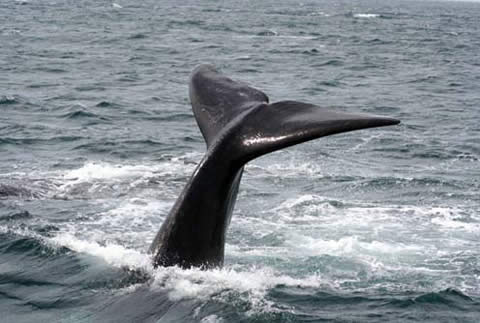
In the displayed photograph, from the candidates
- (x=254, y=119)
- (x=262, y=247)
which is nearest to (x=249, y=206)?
(x=262, y=247)

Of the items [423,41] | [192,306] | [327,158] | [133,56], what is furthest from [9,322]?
[423,41]

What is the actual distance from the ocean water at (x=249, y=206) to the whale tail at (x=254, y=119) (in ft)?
4.39

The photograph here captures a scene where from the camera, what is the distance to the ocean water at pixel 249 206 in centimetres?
810

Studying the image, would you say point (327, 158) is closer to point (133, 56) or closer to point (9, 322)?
point (9, 322)

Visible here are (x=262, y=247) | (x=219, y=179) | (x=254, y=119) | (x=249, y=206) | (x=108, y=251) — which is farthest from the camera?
(x=249, y=206)

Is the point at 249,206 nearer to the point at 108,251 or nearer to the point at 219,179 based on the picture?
the point at 108,251

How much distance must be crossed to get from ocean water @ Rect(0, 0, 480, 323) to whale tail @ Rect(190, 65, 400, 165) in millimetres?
1338

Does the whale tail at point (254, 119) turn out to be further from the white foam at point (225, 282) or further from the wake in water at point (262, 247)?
the wake in water at point (262, 247)

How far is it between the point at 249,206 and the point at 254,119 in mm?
5078

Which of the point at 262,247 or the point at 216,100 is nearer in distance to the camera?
the point at 216,100

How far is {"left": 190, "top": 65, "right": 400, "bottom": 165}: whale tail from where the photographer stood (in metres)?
6.89

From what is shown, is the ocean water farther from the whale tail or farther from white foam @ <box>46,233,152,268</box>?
the whale tail

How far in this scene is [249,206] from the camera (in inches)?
492

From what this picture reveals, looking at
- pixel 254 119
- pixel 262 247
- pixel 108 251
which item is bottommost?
pixel 262 247
